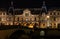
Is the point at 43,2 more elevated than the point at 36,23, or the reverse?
the point at 43,2

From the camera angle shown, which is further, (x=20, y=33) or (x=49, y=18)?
(x=49, y=18)

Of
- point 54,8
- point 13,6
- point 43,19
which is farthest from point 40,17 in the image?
point 13,6

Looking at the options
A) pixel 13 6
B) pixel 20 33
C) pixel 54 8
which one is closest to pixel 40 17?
pixel 54 8

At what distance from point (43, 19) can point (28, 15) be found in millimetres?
5109

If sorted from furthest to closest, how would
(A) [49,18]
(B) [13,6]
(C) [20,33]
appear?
(B) [13,6] < (A) [49,18] < (C) [20,33]

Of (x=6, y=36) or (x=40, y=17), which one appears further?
(x=40, y=17)

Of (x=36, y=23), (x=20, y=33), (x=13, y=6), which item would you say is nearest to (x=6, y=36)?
(x=20, y=33)

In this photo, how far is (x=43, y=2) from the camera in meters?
73.1

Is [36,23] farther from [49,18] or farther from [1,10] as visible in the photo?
[1,10]

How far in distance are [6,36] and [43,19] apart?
164 feet

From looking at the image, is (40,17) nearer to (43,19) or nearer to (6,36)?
(43,19)

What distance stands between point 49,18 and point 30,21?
20.8 feet

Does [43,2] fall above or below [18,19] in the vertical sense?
above

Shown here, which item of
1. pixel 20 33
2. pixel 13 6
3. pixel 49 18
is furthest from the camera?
pixel 13 6
